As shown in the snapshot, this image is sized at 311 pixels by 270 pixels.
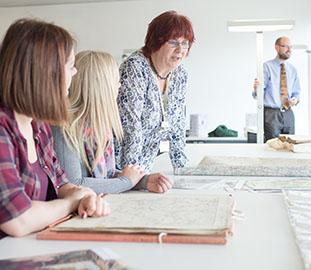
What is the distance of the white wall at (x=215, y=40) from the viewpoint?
21.1 ft

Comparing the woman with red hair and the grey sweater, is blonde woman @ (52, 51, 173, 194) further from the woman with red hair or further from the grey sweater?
the woman with red hair

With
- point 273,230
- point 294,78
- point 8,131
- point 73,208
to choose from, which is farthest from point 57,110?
point 294,78

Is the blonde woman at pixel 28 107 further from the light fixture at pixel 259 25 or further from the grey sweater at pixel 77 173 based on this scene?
the light fixture at pixel 259 25

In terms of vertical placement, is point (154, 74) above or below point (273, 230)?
above

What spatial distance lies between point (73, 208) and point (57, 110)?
8.6 inches

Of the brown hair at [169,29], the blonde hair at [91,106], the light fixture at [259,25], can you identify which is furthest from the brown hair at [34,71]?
the light fixture at [259,25]

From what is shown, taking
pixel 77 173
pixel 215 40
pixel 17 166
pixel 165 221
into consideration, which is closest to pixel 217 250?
pixel 165 221

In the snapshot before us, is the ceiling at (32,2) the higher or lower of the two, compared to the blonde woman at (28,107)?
higher

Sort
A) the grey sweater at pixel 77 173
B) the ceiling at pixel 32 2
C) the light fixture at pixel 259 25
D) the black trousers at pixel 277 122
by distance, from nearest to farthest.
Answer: the grey sweater at pixel 77 173 < the light fixture at pixel 259 25 < the black trousers at pixel 277 122 < the ceiling at pixel 32 2

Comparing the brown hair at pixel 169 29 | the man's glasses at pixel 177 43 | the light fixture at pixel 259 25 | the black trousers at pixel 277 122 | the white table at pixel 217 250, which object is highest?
the light fixture at pixel 259 25

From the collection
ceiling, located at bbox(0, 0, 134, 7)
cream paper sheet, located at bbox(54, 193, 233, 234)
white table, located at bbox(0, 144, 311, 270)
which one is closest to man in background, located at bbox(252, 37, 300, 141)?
ceiling, located at bbox(0, 0, 134, 7)

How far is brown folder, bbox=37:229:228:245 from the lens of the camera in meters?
0.81

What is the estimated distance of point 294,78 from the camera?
491cm

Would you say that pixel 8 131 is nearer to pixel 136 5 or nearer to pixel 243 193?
pixel 243 193
